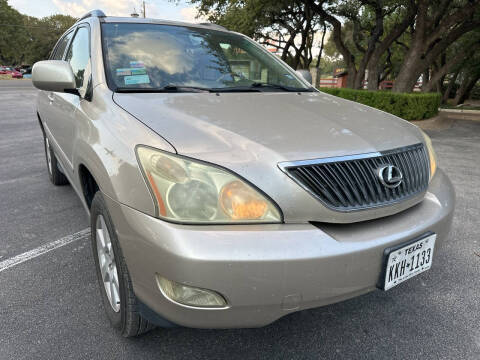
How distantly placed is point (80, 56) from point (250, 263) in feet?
7.39

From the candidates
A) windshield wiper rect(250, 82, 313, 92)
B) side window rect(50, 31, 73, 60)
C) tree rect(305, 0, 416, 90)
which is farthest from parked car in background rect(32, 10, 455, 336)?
tree rect(305, 0, 416, 90)

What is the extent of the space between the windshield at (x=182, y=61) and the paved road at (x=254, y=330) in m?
1.34

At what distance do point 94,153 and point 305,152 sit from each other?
1.06 meters

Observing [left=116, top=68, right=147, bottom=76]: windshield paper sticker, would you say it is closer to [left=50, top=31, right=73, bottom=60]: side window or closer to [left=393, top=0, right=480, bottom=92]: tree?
[left=50, top=31, right=73, bottom=60]: side window

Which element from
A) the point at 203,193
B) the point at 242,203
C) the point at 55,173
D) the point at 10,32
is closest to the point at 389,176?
the point at 242,203

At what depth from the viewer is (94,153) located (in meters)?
1.83

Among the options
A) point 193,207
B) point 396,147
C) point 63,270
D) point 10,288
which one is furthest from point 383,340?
point 10,288

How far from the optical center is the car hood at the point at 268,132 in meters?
1.44

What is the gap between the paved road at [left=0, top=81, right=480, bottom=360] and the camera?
182 centimetres

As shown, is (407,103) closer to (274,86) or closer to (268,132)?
(274,86)

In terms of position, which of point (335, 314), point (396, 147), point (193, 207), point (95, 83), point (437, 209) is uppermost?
point (95, 83)

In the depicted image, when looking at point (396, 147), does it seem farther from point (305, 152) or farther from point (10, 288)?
point (10, 288)

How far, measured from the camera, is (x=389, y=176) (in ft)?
5.35

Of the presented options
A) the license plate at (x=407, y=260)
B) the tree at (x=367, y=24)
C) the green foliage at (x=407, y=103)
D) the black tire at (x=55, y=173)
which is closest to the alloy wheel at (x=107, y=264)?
the license plate at (x=407, y=260)
